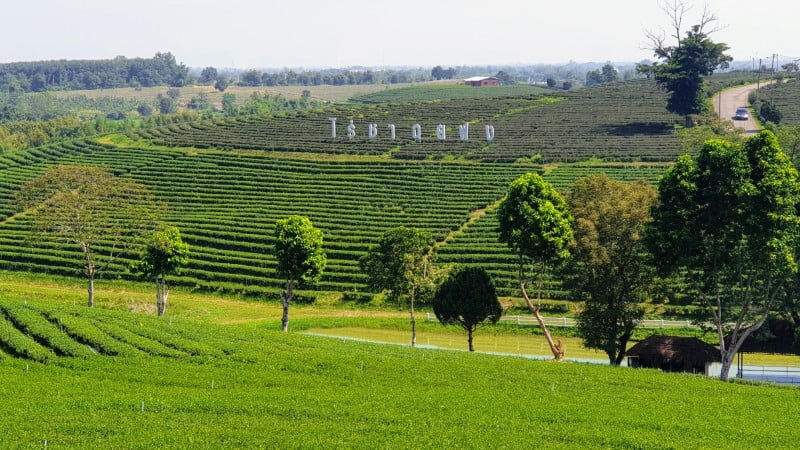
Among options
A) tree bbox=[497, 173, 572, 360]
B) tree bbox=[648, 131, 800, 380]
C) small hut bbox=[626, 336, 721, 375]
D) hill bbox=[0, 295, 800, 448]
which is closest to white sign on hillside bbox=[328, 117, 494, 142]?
tree bbox=[497, 173, 572, 360]

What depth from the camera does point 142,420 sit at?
25.2 metres

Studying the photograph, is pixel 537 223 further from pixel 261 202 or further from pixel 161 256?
pixel 261 202

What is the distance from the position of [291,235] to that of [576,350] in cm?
1744

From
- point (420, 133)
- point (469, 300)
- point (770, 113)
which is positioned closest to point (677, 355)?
point (469, 300)

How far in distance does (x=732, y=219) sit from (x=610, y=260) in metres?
6.11

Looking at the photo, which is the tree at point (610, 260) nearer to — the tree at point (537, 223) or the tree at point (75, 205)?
the tree at point (537, 223)

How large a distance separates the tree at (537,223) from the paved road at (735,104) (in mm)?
71627

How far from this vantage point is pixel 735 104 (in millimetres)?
125625

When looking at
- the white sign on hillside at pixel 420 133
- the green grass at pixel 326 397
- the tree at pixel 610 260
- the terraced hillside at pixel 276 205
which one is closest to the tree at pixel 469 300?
the tree at pixel 610 260

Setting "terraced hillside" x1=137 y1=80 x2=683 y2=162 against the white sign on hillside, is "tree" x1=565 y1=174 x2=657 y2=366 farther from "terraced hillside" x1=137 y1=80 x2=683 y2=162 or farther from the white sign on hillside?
the white sign on hillside

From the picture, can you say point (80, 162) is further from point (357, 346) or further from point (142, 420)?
point (142, 420)

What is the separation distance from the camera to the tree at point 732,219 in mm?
35000

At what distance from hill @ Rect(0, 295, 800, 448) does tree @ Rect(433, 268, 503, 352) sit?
19.4ft

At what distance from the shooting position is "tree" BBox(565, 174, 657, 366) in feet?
130
